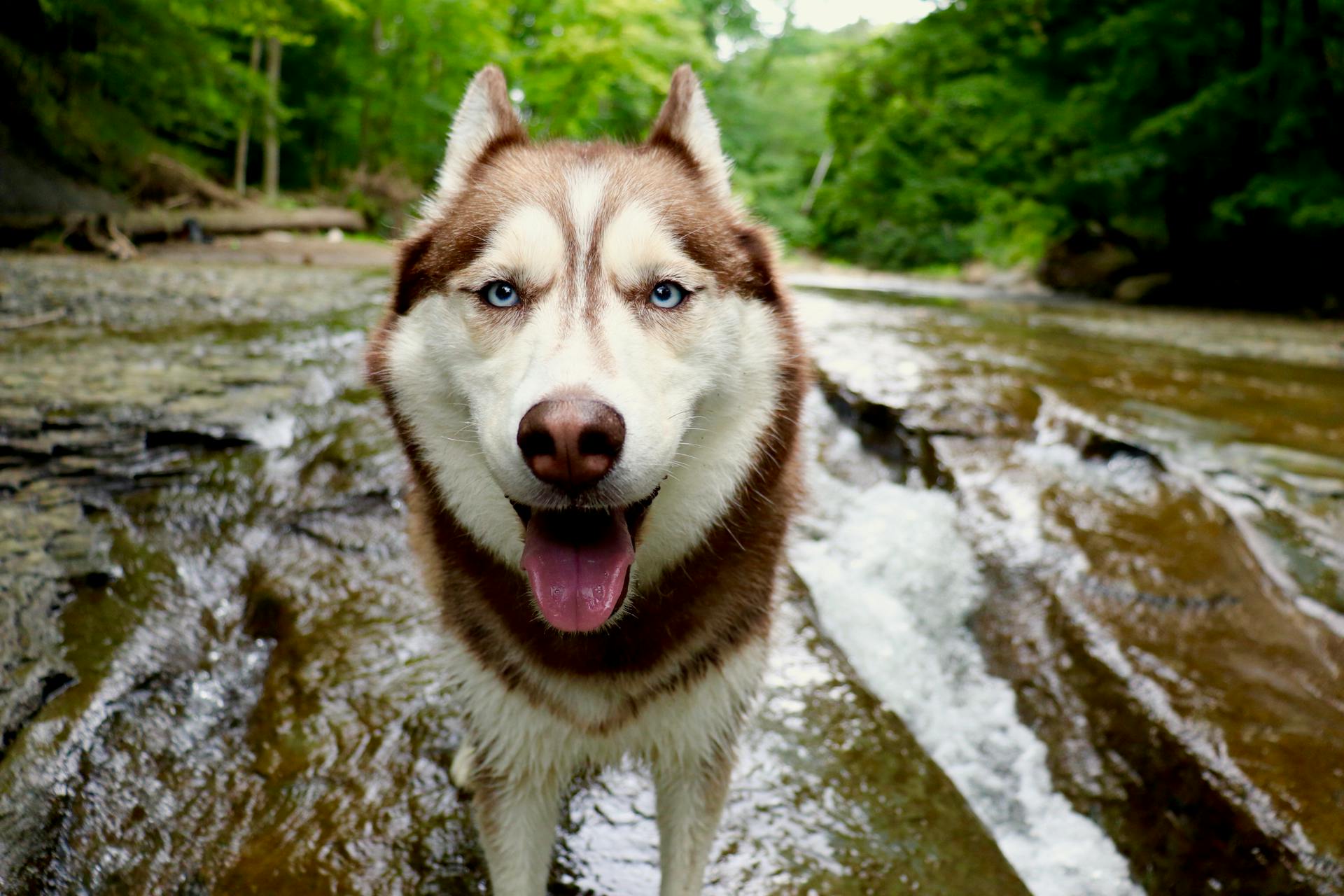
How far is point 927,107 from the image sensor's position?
21266 millimetres

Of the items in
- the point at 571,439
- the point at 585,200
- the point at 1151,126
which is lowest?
the point at 571,439

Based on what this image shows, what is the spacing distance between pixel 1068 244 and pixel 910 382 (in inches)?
545

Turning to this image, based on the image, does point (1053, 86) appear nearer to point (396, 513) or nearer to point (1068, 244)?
point (1068, 244)

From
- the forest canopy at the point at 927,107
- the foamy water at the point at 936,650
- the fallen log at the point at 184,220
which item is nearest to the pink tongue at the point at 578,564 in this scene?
the forest canopy at the point at 927,107

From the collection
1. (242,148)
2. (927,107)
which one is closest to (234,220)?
(242,148)

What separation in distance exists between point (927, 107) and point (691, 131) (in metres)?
22.0

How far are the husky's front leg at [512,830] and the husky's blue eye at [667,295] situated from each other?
1268 mm

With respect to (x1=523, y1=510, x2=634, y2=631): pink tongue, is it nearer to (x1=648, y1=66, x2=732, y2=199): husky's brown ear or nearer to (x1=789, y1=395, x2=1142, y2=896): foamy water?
(x1=648, y1=66, x2=732, y2=199): husky's brown ear

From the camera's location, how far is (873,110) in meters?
26.2

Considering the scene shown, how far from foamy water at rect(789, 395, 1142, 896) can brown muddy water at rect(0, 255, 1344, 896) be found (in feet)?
0.05

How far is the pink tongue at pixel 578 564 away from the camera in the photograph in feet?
5.24

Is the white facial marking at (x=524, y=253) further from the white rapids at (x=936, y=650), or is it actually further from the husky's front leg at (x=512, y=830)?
the white rapids at (x=936, y=650)

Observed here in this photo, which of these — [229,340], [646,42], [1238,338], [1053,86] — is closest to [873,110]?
[646,42]

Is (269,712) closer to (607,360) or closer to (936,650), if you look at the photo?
(607,360)
